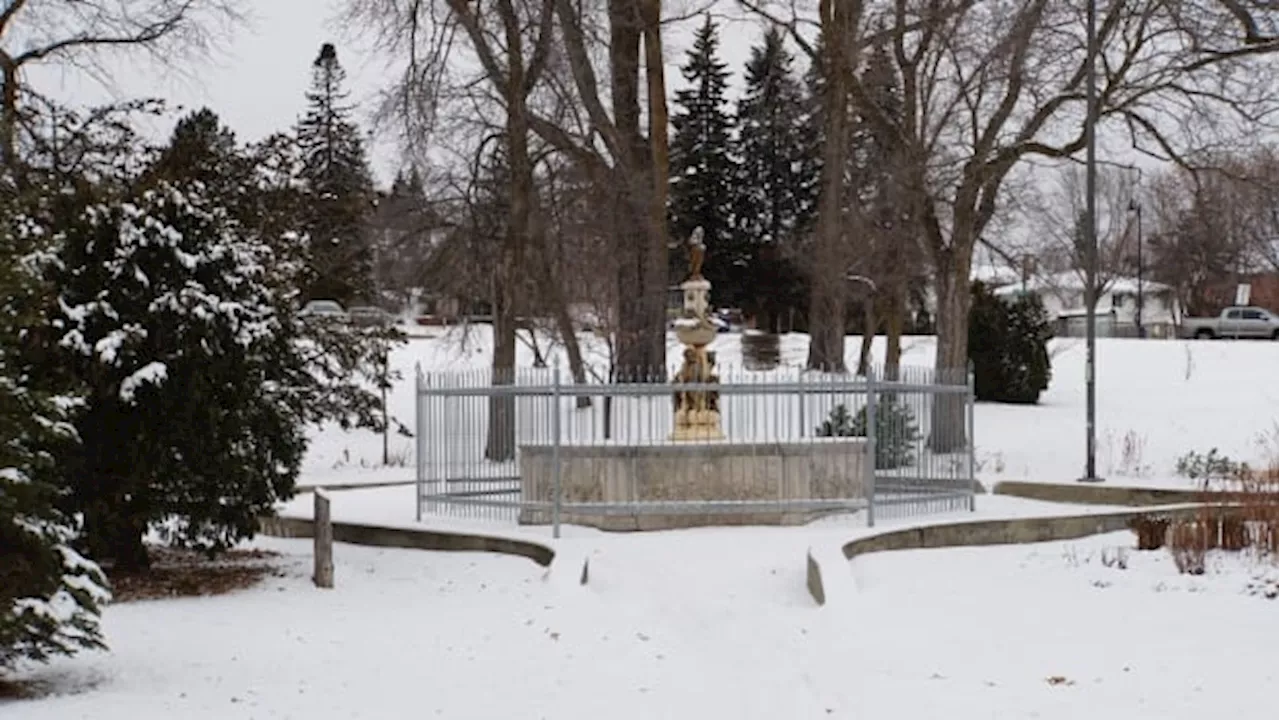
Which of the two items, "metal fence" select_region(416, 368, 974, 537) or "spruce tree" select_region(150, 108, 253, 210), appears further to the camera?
"metal fence" select_region(416, 368, 974, 537)

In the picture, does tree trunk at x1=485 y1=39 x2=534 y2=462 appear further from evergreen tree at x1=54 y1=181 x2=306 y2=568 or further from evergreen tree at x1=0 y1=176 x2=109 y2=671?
evergreen tree at x1=0 y1=176 x2=109 y2=671

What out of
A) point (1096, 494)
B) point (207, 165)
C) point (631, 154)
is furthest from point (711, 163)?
point (207, 165)

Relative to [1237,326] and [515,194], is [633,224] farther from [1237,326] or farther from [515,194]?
[1237,326]

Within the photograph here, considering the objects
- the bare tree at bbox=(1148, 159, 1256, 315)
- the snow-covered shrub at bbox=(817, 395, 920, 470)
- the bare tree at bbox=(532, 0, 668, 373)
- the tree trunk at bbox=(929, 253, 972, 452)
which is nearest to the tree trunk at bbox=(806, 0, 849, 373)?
the tree trunk at bbox=(929, 253, 972, 452)

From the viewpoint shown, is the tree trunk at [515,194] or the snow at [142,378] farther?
the tree trunk at [515,194]

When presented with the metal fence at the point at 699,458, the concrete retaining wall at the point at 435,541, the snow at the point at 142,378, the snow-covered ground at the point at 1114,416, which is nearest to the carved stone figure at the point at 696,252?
the snow-covered ground at the point at 1114,416

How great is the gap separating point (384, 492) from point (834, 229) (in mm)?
12250

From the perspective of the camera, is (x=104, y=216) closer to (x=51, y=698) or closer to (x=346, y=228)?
(x=51, y=698)

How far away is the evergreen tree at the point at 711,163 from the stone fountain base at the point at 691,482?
39687mm

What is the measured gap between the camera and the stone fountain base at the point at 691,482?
1698 cm

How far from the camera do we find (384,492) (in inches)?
943

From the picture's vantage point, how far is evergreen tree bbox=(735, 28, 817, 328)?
59.8 meters

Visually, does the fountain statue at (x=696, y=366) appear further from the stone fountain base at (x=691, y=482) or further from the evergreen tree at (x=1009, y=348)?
the evergreen tree at (x=1009, y=348)

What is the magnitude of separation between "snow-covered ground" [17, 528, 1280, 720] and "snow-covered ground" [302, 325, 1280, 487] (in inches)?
245
